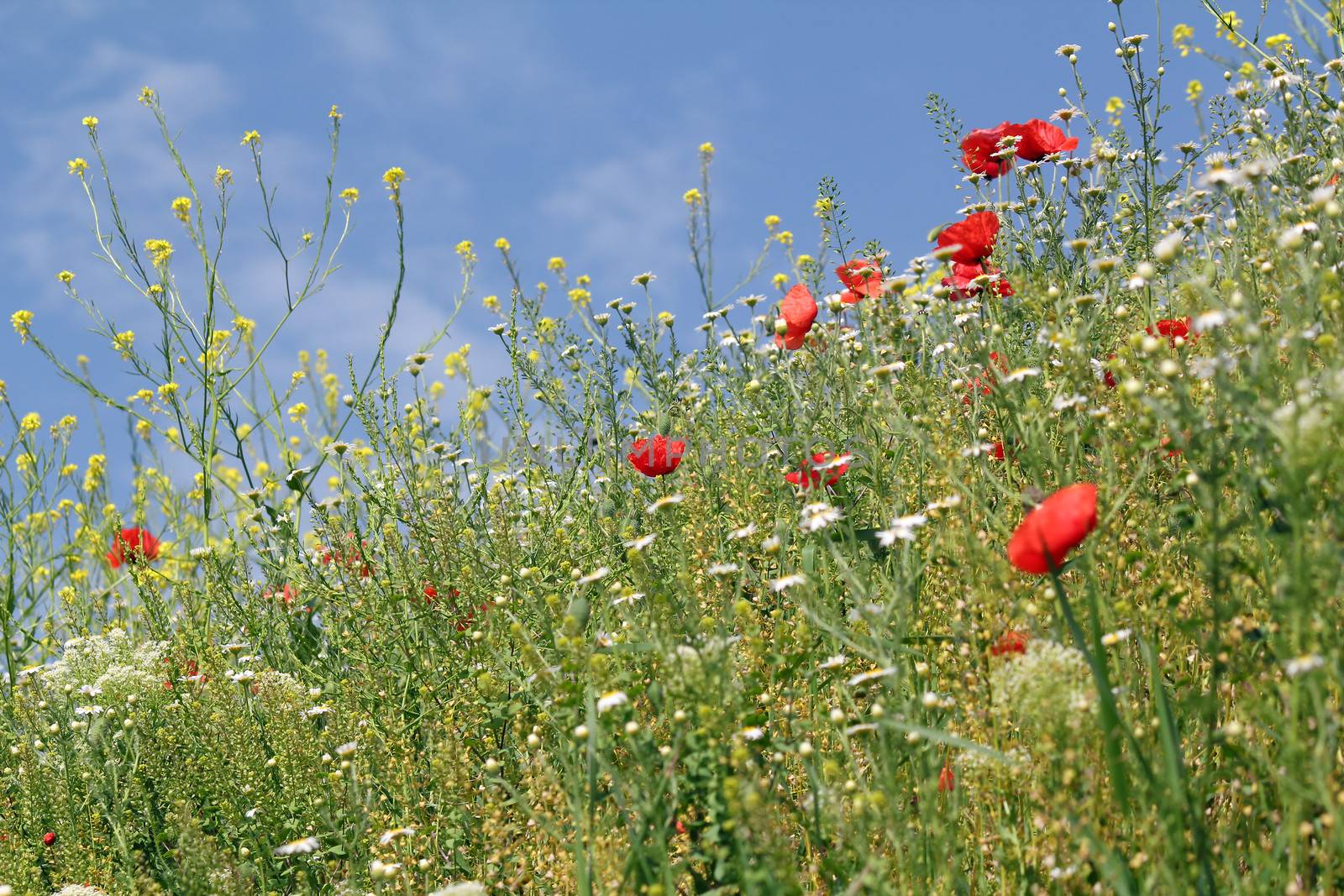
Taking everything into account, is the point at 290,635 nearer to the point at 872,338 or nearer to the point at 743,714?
the point at 872,338

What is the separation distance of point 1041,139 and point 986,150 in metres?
0.18

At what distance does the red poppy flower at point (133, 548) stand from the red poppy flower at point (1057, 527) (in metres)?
3.49

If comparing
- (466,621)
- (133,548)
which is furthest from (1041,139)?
(133,548)

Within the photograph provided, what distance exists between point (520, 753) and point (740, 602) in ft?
2.34

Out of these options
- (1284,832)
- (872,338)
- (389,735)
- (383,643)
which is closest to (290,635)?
(383,643)

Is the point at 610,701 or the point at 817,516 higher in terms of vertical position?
the point at 817,516

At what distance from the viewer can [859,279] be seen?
3.72 m

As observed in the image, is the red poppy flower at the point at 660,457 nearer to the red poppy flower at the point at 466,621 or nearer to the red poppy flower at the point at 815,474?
Result: the red poppy flower at the point at 815,474

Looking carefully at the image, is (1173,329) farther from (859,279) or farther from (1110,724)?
(1110,724)

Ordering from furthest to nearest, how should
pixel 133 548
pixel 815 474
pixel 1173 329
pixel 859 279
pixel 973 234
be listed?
1. pixel 133 548
2. pixel 859 279
3. pixel 973 234
4. pixel 815 474
5. pixel 1173 329

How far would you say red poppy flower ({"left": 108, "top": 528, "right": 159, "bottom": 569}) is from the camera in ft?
14.8

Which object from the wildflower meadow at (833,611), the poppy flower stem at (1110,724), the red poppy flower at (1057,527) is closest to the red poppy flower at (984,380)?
the wildflower meadow at (833,611)

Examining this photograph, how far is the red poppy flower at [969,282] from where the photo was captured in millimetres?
3469

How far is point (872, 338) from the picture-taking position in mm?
3496
